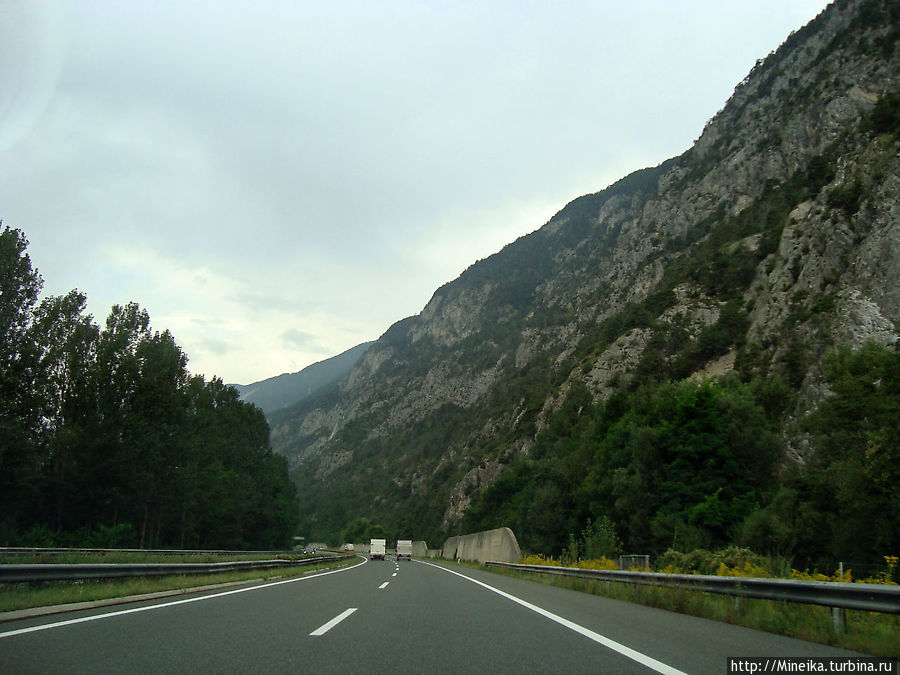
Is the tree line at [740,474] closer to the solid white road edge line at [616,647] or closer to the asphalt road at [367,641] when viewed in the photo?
the solid white road edge line at [616,647]

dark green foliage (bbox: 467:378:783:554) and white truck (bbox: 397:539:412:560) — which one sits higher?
dark green foliage (bbox: 467:378:783:554)

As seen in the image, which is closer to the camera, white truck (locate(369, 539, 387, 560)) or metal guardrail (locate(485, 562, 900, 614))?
metal guardrail (locate(485, 562, 900, 614))

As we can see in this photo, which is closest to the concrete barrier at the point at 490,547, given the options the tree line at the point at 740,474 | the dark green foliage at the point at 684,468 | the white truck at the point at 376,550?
the tree line at the point at 740,474

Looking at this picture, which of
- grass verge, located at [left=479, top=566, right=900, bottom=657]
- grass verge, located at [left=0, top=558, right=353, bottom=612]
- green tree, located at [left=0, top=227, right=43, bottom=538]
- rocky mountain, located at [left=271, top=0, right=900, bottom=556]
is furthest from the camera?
rocky mountain, located at [left=271, top=0, right=900, bottom=556]

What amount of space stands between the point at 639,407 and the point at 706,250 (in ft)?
144

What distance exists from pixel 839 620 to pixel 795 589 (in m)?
0.93

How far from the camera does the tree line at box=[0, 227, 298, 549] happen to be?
36188 mm

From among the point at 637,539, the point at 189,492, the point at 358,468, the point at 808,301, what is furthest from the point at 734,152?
the point at 358,468

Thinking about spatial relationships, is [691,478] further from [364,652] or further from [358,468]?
[358,468]

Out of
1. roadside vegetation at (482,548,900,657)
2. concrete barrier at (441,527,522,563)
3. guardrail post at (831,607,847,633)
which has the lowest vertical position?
concrete barrier at (441,527,522,563)

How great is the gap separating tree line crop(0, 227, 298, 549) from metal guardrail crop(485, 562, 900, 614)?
1427 inches

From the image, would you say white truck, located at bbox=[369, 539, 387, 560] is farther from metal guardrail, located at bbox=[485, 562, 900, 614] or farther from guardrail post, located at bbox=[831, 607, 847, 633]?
guardrail post, located at bbox=[831, 607, 847, 633]

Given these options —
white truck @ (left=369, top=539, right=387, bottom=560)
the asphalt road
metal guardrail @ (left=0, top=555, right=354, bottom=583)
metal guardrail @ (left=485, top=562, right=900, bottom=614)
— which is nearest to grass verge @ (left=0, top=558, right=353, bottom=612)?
metal guardrail @ (left=0, top=555, right=354, bottom=583)

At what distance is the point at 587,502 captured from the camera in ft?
179
